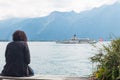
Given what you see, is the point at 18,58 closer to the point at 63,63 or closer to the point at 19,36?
the point at 19,36

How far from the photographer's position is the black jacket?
846 centimetres

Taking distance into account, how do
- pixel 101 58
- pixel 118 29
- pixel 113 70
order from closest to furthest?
pixel 113 70
pixel 101 58
pixel 118 29

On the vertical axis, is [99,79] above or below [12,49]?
below

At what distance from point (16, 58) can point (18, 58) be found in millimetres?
47

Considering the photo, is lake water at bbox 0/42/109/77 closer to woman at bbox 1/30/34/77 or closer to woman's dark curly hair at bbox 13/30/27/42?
woman at bbox 1/30/34/77

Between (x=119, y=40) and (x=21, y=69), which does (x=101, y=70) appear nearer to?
(x=119, y=40)

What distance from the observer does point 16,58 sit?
8570 millimetres

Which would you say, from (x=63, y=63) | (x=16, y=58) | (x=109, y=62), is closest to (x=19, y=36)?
(x=16, y=58)

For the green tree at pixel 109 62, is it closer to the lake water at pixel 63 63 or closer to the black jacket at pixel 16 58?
the lake water at pixel 63 63

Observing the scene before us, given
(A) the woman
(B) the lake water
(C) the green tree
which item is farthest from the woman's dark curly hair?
(C) the green tree

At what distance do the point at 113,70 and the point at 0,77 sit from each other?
2.26 meters

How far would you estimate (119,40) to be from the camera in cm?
774

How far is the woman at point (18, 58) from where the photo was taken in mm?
8445

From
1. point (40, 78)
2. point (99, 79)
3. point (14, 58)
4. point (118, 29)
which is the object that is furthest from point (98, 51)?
point (118, 29)
